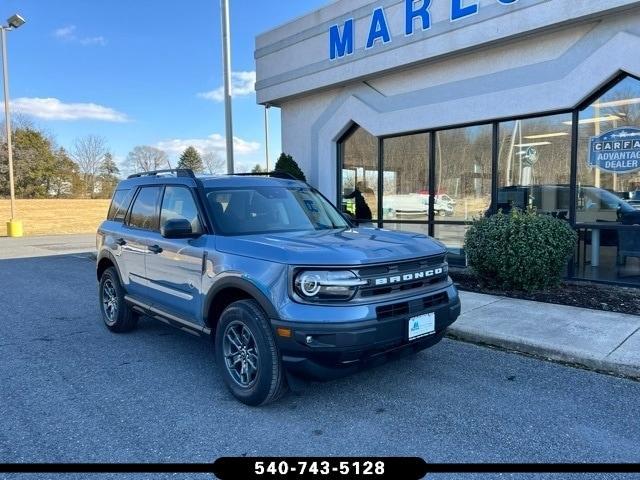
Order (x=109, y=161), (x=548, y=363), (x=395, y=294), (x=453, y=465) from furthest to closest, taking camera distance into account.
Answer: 1. (x=109, y=161)
2. (x=548, y=363)
3. (x=395, y=294)
4. (x=453, y=465)

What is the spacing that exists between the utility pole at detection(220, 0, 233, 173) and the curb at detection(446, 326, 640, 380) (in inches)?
296

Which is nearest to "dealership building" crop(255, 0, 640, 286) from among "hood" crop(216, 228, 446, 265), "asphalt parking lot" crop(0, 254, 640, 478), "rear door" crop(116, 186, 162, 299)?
"asphalt parking lot" crop(0, 254, 640, 478)

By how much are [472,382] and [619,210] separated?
506cm

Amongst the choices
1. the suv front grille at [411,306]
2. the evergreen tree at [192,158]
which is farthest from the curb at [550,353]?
the evergreen tree at [192,158]

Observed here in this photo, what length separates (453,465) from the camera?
2.93m

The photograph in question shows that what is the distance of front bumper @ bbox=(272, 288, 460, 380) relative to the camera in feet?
10.8

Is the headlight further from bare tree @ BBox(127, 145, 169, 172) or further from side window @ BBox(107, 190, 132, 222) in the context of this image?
bare tree @ BBox(127, 145, 169, 172)

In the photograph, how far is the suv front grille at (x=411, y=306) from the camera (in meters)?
3.50

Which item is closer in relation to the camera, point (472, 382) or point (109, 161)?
point (472, 382)

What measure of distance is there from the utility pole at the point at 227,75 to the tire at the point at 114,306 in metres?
5.75

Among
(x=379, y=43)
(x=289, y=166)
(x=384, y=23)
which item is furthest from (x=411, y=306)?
(x=289, y=166)

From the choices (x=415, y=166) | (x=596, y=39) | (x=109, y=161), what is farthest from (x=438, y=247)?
(x=109, y=161)

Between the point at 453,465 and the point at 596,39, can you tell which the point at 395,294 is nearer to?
the point at 453,465

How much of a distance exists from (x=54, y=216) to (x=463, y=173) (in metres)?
28.3
